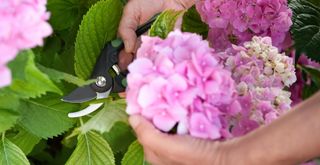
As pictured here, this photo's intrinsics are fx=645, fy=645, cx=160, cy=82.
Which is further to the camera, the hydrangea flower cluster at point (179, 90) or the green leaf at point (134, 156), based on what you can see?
the green leaf at point (134, 156)

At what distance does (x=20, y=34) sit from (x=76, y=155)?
15.1 inches

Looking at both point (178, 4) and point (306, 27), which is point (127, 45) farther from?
point (306, 27)

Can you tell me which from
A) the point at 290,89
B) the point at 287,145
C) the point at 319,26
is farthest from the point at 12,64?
the point at 319,26

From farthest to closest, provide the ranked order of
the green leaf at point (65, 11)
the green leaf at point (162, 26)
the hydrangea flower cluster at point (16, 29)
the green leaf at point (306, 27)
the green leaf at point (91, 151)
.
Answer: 1. the green leaf at point (65, 11)
2. the green leaf at point (306, 27)
3. the green leaf at point (91, 151)
4. the green leaf at point (162, 26)
5. the hydrangea flower cluster at point (16, 29)

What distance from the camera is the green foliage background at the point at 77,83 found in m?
0.82

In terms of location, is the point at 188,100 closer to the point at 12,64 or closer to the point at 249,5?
the point at 12,64

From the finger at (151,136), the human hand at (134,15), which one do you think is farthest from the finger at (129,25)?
the finger at (151,136)

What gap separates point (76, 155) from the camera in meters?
1.02

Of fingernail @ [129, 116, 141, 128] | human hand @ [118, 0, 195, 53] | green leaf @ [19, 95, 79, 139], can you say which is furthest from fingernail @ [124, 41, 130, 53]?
fingernail @ [129, 116, 141, 128]

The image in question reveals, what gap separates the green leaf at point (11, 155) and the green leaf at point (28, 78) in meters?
0.23

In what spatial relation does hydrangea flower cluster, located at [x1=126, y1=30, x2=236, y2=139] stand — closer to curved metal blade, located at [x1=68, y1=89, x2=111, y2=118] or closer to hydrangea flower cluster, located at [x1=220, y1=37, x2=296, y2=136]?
hydrangea flower cluster, located at [x1=220, y1=37, x2=296, y2=136]

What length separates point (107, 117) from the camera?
33.6 inches

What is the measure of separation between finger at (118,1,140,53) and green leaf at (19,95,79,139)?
0.14m

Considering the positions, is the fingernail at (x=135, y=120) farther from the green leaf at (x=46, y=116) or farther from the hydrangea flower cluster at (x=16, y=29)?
the green leaf at (x=46, y=116)
